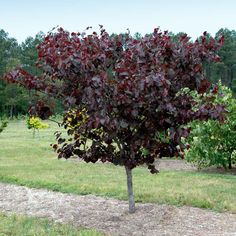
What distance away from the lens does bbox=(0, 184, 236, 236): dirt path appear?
17.6 feet

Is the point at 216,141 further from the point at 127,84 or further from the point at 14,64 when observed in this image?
the point at 14,64

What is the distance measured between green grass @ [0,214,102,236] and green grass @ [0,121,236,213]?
1.73 metres

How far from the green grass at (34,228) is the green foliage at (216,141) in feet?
19.3

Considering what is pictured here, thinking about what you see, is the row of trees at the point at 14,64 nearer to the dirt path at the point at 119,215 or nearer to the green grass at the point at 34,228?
the dirt path at the point at 119,215

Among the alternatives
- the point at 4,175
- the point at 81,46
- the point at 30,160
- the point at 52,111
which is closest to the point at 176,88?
the point at 81,46

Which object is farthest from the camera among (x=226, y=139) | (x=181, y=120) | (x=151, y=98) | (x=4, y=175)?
(x=226, y=139)

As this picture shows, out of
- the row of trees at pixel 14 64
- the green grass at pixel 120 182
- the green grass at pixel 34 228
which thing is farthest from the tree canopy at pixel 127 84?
the row of trees at pixel 14 64

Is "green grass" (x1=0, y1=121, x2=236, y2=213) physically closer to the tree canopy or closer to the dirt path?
the dirt path

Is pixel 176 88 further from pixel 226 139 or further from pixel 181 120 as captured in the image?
pixel 226 139

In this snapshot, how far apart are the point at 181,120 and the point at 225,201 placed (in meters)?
2.17

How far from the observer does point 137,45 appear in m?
5.31

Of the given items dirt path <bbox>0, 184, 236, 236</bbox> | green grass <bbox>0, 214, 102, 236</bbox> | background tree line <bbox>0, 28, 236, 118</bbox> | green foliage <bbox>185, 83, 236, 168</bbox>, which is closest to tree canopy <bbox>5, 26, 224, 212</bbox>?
dirt path <bbox>0, 184, 236, 236</bbox>

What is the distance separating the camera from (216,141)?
1093 centimetres

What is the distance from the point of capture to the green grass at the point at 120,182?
23.1ft
